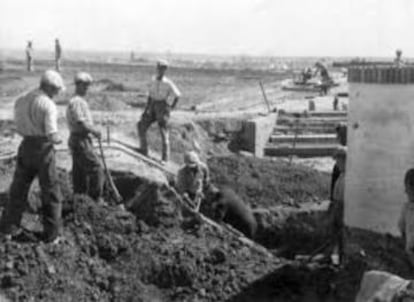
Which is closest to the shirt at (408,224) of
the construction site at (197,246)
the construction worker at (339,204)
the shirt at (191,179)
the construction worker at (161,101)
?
the construction site at (197,246)

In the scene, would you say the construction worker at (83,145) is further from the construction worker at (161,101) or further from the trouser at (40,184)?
the construction worker at (161,101)

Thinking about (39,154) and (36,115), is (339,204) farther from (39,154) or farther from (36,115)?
(36,115)

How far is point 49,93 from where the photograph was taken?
8.58m

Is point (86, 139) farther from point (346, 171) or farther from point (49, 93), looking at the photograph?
point (346, 171)

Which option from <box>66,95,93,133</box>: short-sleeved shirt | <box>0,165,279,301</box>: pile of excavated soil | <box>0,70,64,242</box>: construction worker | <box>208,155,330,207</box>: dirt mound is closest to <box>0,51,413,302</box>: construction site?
<box>0,165,279,301</box>: pile of excavated soil

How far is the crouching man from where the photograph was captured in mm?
11023

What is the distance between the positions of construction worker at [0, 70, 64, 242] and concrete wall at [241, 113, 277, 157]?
32.6 ft

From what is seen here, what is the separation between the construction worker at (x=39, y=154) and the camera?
8438 mm

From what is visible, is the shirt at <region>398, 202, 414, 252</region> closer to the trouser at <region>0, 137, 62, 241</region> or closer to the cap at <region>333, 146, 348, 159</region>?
the cap at <region>333, 146, 348, 159</region>

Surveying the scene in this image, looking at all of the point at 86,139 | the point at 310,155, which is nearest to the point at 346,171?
the point at 86,139

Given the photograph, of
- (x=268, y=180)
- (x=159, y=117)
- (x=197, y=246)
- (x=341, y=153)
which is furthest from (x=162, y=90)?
(x=341, y=153)

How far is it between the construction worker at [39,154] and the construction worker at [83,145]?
151 cm

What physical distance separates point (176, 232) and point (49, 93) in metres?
2.53

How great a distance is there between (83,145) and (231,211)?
7.36 ft
